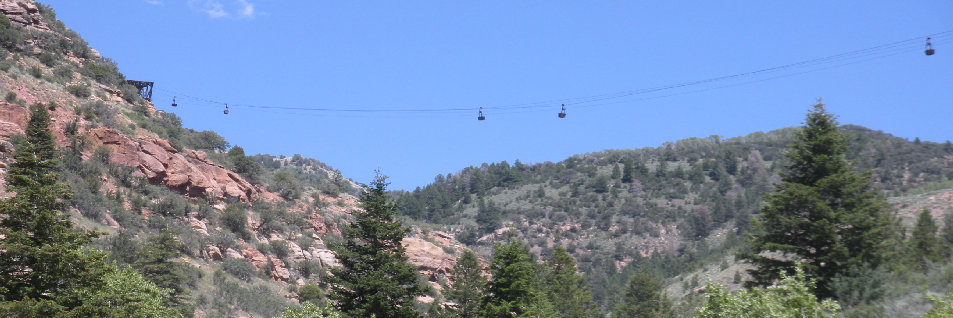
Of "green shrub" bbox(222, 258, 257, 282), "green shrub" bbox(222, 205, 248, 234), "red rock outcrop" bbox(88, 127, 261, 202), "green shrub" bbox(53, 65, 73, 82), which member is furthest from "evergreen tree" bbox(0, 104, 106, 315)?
"green shrub" bbox(53, 65, 73, 82)

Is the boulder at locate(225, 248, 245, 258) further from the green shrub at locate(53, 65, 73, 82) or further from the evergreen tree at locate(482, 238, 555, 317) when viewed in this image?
the green shrub at locate(53, 65, 73, 82)

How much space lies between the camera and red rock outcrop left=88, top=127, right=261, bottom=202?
171 ft

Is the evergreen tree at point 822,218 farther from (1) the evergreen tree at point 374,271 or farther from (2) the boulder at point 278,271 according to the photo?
(2) the boulder at point 278,271

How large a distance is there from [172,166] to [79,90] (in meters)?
10.4

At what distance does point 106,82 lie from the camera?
6619 cm

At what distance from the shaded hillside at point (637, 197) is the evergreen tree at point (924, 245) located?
64.6 m

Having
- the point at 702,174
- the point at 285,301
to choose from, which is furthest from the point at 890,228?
the point at 702,174

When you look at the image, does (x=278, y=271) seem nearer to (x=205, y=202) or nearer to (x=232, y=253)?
(x=232, y=253)

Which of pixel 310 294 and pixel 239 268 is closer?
pixel 239 268

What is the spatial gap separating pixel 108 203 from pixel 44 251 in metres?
26.3

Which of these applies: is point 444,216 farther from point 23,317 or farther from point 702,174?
point 23,317

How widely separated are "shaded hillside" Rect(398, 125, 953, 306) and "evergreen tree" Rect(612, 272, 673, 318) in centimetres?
3567

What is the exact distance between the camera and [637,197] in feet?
505

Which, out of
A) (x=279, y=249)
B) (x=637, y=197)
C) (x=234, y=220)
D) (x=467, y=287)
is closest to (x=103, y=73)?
(x=234, y=220)
